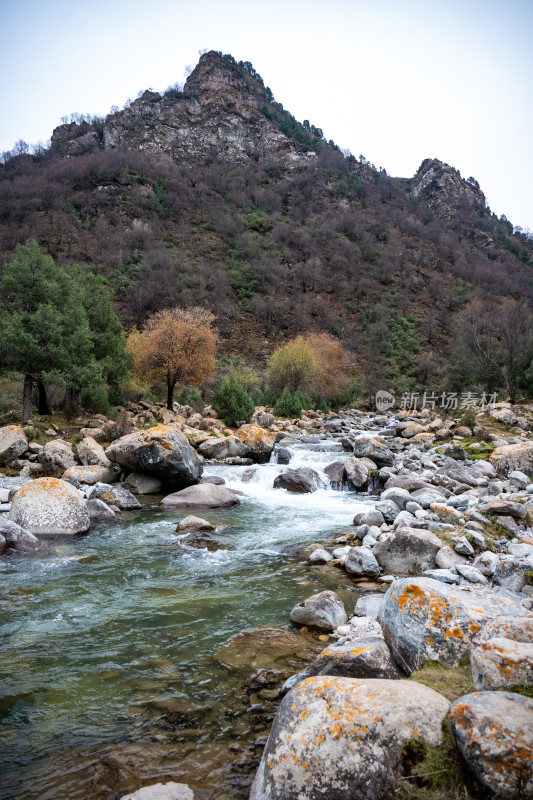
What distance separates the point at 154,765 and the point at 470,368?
37.5 m

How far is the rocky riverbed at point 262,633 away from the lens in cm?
248

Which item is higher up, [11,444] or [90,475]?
[11,444]

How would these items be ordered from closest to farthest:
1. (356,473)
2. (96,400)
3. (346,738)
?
(346,738), (356,473), (96,400)

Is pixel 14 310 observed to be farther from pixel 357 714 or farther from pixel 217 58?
pixel 217 58

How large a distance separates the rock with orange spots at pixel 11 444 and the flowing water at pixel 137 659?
7.14 m

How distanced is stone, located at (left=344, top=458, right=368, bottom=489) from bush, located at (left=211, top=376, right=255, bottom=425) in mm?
11476

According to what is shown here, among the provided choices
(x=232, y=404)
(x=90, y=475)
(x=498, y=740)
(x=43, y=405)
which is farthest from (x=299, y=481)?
(x=43, y=405)

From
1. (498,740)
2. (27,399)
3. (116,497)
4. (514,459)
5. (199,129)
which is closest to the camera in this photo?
(498,740)

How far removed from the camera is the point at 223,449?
18.5 m

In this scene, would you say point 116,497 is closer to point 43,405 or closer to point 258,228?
point 43,405

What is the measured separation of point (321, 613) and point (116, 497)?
318 inches

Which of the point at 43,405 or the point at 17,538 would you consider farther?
the point at 43,405

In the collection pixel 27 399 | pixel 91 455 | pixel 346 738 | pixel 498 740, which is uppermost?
pixel 498 740

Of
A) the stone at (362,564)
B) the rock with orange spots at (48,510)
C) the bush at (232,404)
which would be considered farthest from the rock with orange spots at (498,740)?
the bush at (232,404)
